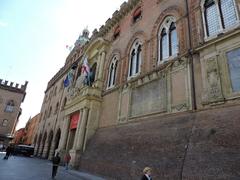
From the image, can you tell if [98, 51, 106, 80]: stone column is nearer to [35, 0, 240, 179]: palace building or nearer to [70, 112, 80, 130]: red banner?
[35, 0, 240, 179]: palace building

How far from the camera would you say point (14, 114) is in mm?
39344

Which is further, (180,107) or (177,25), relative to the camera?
(177,25)

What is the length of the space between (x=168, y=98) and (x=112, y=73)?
7.43m

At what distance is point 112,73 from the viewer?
50.4 ft

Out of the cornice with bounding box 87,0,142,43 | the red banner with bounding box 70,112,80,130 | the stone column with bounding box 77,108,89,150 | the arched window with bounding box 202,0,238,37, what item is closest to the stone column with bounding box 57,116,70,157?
the red banner with bounding box 70,112,80,130

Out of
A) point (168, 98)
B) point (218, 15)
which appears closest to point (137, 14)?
point (218, 15)

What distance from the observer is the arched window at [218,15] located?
773 centimetres

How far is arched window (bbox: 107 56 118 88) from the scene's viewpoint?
14837 millimetres

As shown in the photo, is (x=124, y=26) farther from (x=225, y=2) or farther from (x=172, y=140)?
(x=172, y=140)

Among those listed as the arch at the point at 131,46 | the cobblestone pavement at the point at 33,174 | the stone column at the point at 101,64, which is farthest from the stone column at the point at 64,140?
the arch at the point at 131,46

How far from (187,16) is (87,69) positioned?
33.0 ft

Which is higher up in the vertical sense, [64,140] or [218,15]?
[218,15]

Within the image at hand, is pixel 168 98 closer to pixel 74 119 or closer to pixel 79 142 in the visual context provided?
pixel 79 142

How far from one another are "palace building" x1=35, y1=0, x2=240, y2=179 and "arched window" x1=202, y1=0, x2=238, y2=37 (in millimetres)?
39
